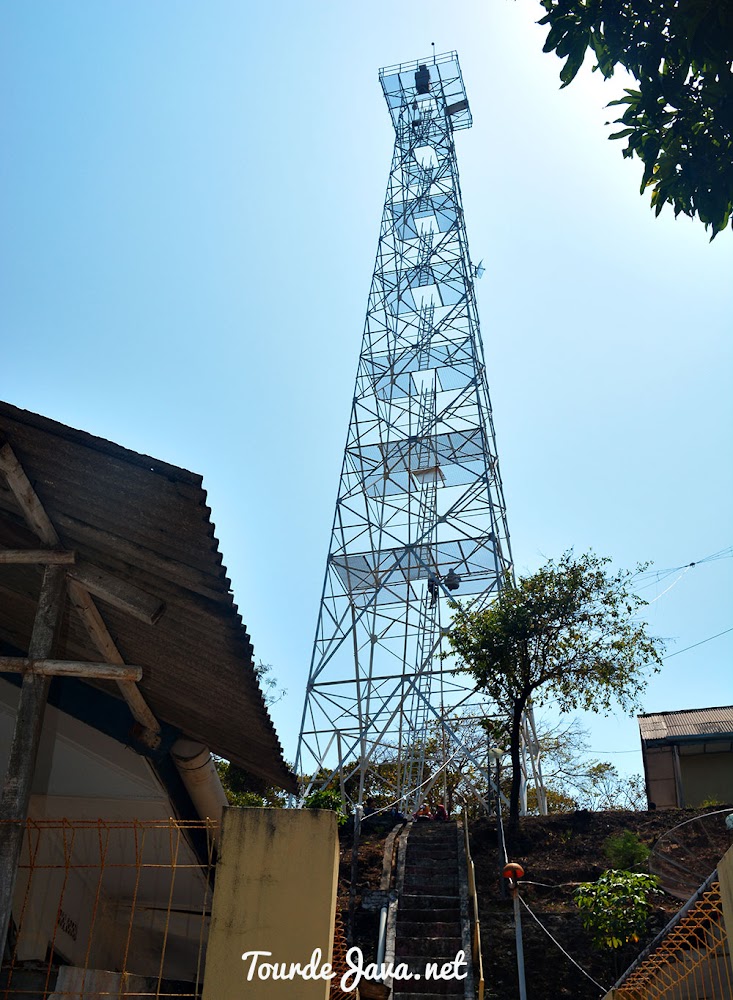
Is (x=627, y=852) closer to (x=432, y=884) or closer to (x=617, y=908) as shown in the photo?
(x=432, y=884)

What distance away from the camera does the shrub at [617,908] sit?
8.78 m

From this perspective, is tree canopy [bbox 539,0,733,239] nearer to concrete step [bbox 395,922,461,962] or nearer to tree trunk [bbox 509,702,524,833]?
concrete step [bbox 395,922,461,962]

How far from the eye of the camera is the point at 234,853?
4.78m

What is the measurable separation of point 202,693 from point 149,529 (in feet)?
6.51

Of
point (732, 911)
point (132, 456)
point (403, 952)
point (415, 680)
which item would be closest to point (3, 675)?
A: point (132, 456)

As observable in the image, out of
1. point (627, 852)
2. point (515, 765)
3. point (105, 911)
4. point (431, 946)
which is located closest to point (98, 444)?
point (105, 911)

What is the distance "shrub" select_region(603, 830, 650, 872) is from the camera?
11242 mm

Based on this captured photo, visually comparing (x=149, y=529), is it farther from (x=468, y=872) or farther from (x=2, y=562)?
(x=468, y=872)

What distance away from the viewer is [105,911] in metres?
8.43

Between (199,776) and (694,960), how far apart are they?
4468 mm

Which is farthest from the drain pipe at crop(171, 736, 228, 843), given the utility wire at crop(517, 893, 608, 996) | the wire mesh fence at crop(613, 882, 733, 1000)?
the utility wire at crop(517, 893, 608, 996)

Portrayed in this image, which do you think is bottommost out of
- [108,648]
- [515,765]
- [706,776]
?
[108,648]

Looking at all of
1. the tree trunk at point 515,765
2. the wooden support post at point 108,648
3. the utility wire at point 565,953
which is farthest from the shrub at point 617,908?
the wooden support post at point 108,648

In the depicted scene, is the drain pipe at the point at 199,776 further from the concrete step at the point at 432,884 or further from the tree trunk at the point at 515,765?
the tree trunk at the point at 515,765
